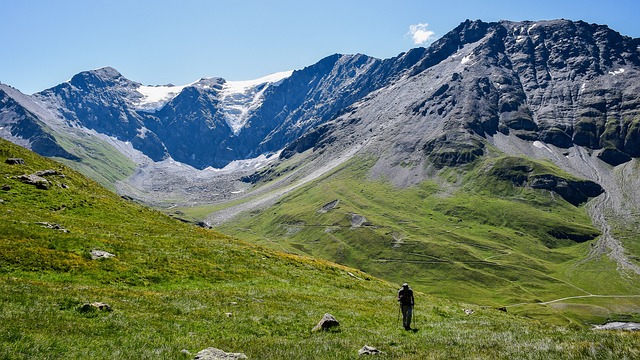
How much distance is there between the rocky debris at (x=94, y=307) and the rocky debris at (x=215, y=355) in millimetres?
7708

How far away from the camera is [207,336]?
19.5 meters

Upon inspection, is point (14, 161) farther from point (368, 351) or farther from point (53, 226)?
point (368, 351)

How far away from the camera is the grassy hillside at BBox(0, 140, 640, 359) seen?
16.7 metres

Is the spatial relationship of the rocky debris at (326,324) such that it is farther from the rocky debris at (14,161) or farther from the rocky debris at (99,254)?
the rocky debris at (14,161)

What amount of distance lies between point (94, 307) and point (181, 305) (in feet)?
17.4

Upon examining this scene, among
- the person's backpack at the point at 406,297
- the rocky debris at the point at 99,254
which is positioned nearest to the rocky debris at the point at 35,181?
the rocky debris at the point at 99,254

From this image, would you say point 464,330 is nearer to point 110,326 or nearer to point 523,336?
point 523,336

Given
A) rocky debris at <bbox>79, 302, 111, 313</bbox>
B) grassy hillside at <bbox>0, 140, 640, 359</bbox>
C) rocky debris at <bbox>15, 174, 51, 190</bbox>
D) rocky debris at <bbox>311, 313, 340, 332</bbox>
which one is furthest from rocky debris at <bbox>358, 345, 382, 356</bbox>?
rocky debris at <bbox>15, 174, 51, 190</bbox>

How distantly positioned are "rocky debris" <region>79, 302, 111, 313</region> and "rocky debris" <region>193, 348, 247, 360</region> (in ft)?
25.3

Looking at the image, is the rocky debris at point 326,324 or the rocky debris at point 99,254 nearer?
the rocky debris at point 326,324

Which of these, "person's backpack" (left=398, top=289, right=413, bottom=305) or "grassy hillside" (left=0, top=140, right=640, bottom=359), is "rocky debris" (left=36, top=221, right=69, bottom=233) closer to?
"grassy hillside" (left=0, top=140, right=640, bottom=359)

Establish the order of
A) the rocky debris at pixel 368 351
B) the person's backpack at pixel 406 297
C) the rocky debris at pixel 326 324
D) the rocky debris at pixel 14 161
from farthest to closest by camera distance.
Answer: the rocky debris at pixel 14 161 → the person's backpack at pixel 406 297 → the rocky debris at pixel 326 324 → the rocky debris at pixel 368 351

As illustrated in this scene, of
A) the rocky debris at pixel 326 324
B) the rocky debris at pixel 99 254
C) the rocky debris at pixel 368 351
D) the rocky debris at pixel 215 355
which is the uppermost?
the rocky debris at pixel 368 351

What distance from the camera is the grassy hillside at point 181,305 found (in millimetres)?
16703
